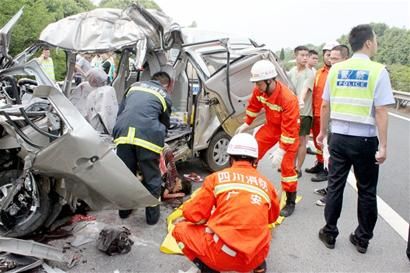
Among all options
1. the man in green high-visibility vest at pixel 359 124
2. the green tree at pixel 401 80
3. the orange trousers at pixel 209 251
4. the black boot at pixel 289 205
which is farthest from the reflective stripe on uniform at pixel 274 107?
the green tree at pixel 401 80

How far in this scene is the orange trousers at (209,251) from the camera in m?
2.63

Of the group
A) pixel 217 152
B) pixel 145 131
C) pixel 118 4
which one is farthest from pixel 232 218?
pixel 118 4

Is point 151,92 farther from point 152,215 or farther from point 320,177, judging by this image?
point 320,177

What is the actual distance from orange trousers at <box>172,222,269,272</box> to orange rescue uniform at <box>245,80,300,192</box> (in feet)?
5.66

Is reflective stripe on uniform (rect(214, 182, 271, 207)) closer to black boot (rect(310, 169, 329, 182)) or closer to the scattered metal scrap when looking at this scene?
the scattered metal scrap

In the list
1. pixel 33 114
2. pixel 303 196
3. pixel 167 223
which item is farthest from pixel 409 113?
pixel 33 114

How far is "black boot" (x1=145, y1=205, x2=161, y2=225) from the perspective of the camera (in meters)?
4.07

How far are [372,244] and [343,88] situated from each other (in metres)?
Answer: 1.57

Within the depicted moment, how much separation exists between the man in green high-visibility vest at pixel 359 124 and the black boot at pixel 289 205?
2.44ft

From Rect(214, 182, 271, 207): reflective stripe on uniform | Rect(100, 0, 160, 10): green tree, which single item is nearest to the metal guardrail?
Rect(214, 182, 271, 207): reflective stripe on uniform

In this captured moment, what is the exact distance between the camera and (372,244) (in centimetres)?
390

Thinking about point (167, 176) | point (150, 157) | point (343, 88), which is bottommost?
point (167, 176)

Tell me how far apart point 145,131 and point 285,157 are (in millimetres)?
1532

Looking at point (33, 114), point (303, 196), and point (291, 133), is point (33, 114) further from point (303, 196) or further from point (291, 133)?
point (303, 196)
